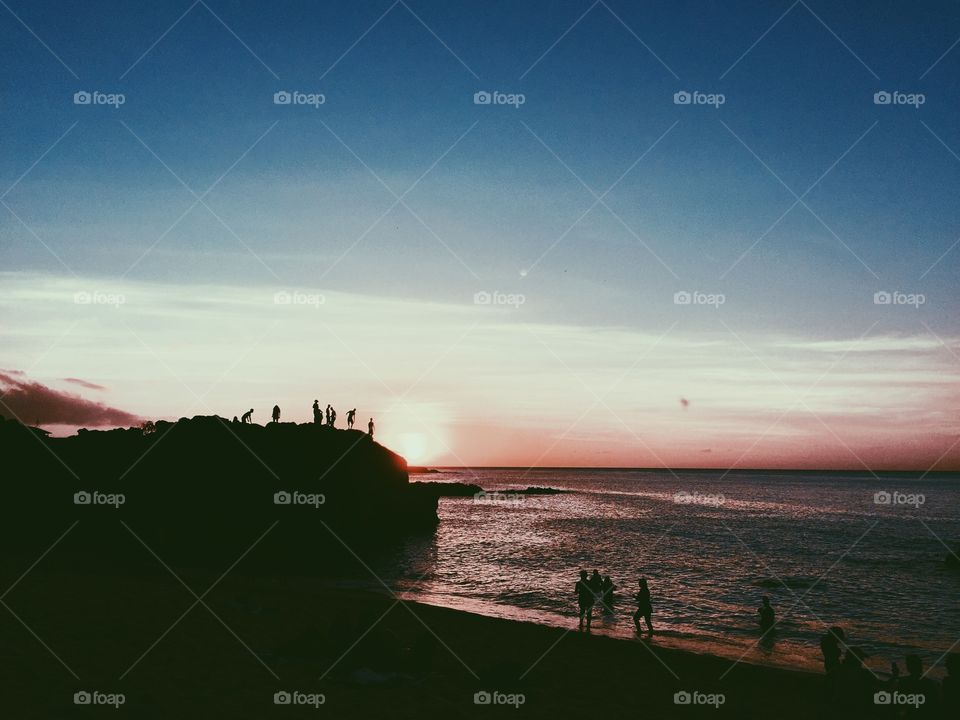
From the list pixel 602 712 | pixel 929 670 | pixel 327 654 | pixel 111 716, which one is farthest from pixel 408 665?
pixel 929 670

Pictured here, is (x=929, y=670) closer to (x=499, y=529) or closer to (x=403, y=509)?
(x=403, y=509)

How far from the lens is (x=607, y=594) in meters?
29.2

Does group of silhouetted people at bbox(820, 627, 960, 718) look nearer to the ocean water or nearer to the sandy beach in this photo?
the sandy beach

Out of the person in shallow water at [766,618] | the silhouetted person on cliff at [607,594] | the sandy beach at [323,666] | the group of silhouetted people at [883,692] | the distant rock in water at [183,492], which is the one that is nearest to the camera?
the sandy beach at [323,666]

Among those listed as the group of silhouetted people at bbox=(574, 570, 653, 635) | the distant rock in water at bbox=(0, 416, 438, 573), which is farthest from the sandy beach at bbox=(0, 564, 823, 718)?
the distant rock in water at bbox=(0, 416, 438, 573)

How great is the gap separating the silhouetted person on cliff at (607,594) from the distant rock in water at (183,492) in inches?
720

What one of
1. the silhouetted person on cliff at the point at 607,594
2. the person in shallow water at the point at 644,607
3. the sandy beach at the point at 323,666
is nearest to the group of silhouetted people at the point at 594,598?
the person in shallow water at the point at 644,607

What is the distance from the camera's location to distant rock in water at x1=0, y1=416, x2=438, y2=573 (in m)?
39.3

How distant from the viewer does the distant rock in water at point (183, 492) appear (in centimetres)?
3931

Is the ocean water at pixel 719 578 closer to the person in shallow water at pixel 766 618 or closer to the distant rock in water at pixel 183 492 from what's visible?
the person in shallow water at pixel 766 618

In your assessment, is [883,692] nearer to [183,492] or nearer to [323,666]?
[323,666]

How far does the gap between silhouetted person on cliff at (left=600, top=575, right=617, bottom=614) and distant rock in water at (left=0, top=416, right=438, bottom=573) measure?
60.0 ft

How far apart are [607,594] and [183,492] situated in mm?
29704

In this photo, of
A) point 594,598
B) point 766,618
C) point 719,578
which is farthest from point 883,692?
point 719,578
